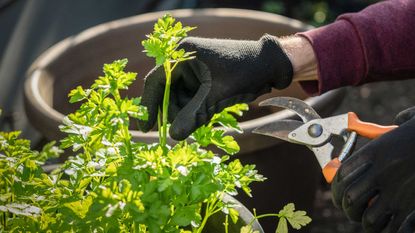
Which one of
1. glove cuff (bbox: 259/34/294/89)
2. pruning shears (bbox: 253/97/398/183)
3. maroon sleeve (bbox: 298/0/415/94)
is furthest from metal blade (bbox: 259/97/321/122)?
maroon sleeve (bbox: 298/0/415/94)

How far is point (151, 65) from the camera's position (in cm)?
282

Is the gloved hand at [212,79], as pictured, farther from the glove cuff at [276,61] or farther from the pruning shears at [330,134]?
the pruning shears at [330,134]

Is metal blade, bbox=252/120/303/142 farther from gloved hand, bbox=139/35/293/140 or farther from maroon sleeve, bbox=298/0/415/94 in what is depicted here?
maroon sleeve, bbox=298/0/415/94

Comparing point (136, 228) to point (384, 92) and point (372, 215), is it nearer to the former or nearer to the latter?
point (372, 215)

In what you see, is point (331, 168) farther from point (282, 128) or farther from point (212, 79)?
point (212, 79)

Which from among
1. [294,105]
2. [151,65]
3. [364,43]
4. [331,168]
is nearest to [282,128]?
[294,105]

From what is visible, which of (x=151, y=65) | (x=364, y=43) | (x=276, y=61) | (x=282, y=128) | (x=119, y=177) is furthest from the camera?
(x=151, y=65)

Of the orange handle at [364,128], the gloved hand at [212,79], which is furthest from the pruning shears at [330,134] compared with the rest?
the gloved hand at [212,79]

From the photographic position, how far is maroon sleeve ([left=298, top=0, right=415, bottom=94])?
2.05m

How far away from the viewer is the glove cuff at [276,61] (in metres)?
1.89

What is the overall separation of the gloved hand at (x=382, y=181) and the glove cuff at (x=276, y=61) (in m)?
0.40

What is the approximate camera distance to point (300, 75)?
2029 mm

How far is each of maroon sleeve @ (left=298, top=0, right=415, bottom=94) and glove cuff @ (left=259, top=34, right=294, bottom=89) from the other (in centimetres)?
13

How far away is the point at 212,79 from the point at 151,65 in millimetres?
1087
